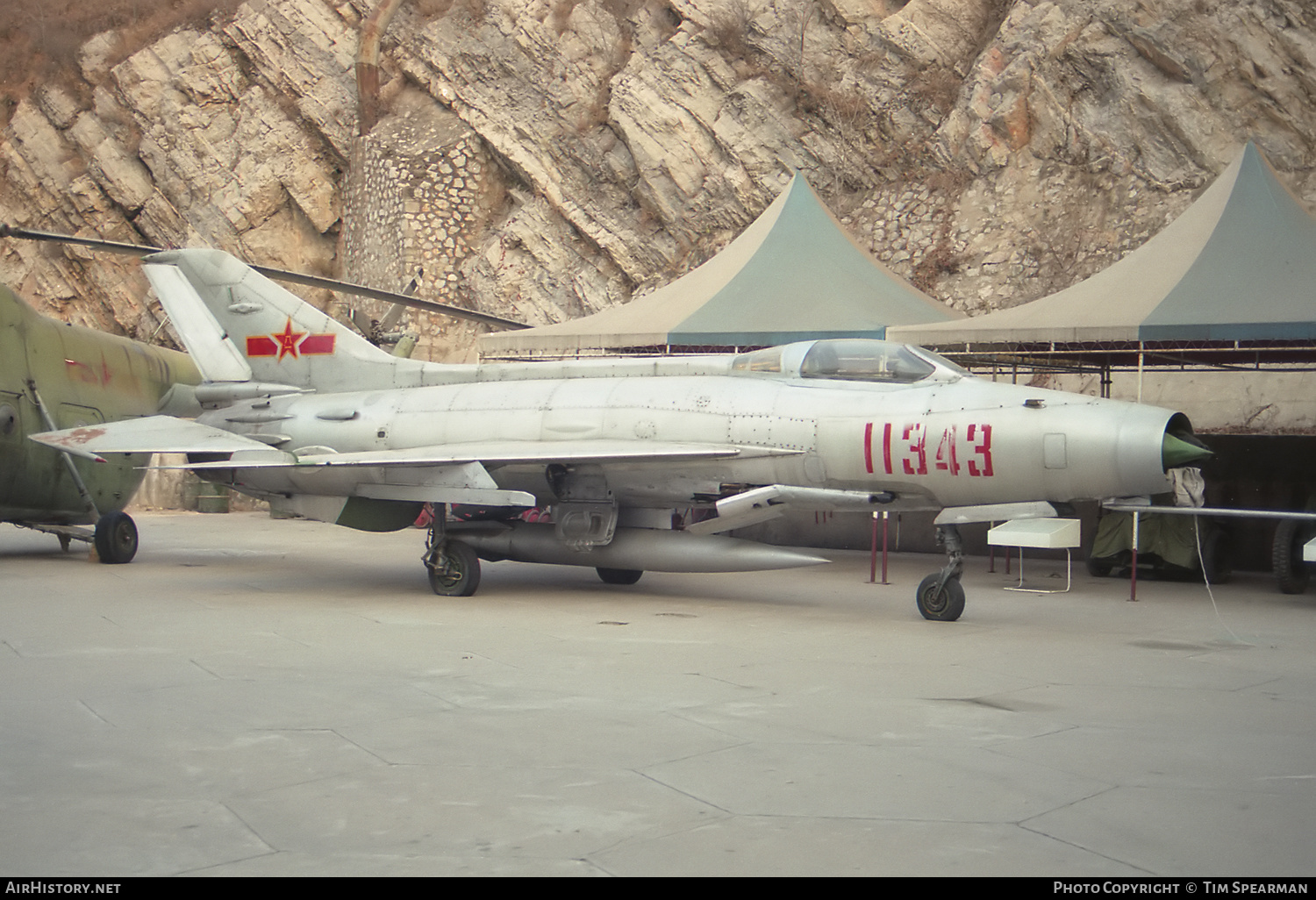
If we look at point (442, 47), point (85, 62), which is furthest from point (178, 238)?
point (442, 47)

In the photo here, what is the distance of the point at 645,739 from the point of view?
4.67 meters

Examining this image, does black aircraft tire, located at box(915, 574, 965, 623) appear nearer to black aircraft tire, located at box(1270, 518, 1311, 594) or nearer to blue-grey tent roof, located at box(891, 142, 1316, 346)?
blue-grey tent roof, located at box(891, 142, 1316, 346)

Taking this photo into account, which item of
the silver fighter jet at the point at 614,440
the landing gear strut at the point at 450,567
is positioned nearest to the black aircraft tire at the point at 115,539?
the silver fighter jet at the point at 614,440

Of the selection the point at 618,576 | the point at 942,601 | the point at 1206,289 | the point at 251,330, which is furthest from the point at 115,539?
the point at 1206,289

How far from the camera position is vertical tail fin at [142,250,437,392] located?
11766 mm

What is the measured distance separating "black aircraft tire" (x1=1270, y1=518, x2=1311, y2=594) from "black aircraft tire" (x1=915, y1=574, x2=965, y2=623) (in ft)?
13.0

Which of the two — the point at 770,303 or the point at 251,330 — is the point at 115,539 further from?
the point at 770,303

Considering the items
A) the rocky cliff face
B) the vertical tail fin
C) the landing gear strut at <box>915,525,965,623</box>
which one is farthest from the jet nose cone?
the rocky cliff face

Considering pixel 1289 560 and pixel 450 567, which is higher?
pixel 1289 560

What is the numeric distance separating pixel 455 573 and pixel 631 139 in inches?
749

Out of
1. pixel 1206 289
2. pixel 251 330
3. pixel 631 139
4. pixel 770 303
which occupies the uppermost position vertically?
pixel 631 139

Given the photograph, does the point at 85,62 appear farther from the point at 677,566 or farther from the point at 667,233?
the point at 677,566

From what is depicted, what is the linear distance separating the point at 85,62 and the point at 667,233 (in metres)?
19.9

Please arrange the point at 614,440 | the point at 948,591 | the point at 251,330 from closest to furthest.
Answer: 1. the point at 948,591
2. the point at 614,440
3. the point at 251,330
